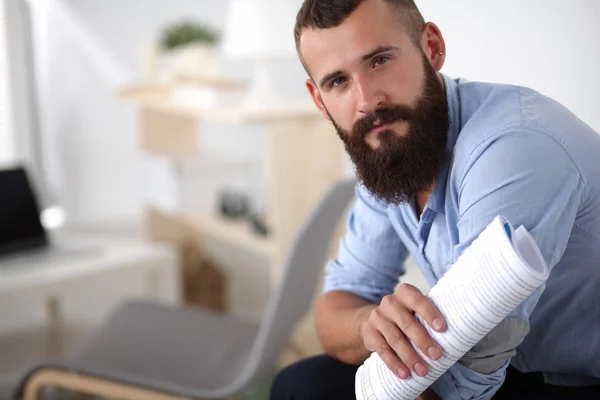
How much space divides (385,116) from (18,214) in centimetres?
188

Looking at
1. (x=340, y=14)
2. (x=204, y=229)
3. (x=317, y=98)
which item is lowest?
(x=204, y=229)

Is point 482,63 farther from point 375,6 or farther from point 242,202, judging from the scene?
point 242,202

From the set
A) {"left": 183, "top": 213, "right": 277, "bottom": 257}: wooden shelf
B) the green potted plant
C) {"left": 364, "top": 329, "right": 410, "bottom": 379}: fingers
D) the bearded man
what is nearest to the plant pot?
the green potted plant

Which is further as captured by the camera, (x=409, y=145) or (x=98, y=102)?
(x=98, y=102)

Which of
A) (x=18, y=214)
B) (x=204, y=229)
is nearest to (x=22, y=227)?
(x=18, y=214)

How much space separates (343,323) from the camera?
3.31 feet

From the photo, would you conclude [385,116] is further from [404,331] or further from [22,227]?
[22,227]

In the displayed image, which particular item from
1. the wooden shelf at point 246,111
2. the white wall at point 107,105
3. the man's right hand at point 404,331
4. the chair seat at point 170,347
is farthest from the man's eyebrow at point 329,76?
the white wall at point 107,105

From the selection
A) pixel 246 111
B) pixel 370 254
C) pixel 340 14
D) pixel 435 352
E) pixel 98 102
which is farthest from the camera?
pixel 98 102

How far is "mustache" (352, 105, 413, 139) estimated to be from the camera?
815 millimetres

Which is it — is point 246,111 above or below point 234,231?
above

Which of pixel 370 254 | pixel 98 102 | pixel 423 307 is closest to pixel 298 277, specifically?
pixel 370 254

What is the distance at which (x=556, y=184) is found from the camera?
721 millimetres

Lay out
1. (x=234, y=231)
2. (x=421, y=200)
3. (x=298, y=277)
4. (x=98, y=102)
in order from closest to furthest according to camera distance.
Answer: (x=421, y=200) < (x=298, y=277) < (x=234, y=231) < (x=98, y=102)
